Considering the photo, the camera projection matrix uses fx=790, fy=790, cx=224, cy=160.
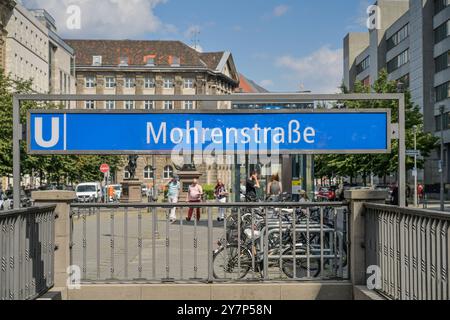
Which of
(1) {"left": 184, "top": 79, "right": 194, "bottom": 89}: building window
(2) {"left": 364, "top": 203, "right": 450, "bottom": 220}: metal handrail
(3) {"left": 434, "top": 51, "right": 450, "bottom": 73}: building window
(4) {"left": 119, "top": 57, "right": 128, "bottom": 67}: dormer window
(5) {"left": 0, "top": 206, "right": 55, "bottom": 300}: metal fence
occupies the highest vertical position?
(4) {"left": 119, "top": 57, "right": 128, "bottom": 67}: dormer window

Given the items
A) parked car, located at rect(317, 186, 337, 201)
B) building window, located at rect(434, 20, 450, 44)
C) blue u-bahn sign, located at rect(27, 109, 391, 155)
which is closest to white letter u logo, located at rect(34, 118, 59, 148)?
blue u-bahn sign, located at rect(27, 109, 391, 155)

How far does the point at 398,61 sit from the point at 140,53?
48524mm

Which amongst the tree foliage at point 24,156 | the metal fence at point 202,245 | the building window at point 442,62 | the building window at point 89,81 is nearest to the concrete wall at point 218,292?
the metal fence at point 202,245

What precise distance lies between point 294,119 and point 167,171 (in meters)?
113

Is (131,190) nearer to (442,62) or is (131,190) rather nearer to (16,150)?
(442,62)

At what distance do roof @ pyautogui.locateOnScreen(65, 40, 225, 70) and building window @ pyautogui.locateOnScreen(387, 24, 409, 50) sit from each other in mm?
35098

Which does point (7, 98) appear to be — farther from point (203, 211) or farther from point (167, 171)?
point (167, 171)

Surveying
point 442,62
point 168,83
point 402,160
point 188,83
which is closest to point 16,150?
point 402,160

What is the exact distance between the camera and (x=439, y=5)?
73.7 metres

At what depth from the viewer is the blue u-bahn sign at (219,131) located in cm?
765

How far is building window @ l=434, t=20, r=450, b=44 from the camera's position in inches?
2813

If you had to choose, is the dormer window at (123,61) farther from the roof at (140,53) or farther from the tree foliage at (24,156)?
the tree foliage at (24,156)

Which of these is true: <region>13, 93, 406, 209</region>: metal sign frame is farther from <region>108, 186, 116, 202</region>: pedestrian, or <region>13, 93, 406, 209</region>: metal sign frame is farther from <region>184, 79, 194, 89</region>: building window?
<region>184, 79, 194, 89</region>: building window
